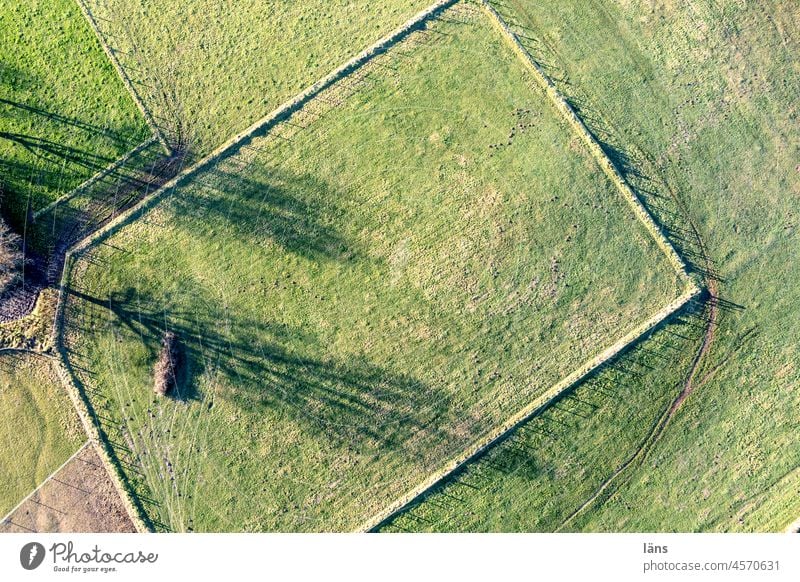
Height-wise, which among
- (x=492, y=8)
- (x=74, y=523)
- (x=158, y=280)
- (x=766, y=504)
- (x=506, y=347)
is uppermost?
(x=492, y=8)

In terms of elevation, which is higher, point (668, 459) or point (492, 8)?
point (492, 8)

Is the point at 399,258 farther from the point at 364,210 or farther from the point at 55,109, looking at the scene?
the point at 55,109

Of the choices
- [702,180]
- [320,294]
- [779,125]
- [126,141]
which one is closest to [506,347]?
[320,294]

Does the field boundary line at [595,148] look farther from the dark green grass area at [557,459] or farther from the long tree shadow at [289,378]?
the long tree shadow at [289,378]

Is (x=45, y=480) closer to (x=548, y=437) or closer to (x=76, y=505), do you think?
(x=76, y=505)

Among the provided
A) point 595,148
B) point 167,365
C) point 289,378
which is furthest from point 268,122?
point 595,148
